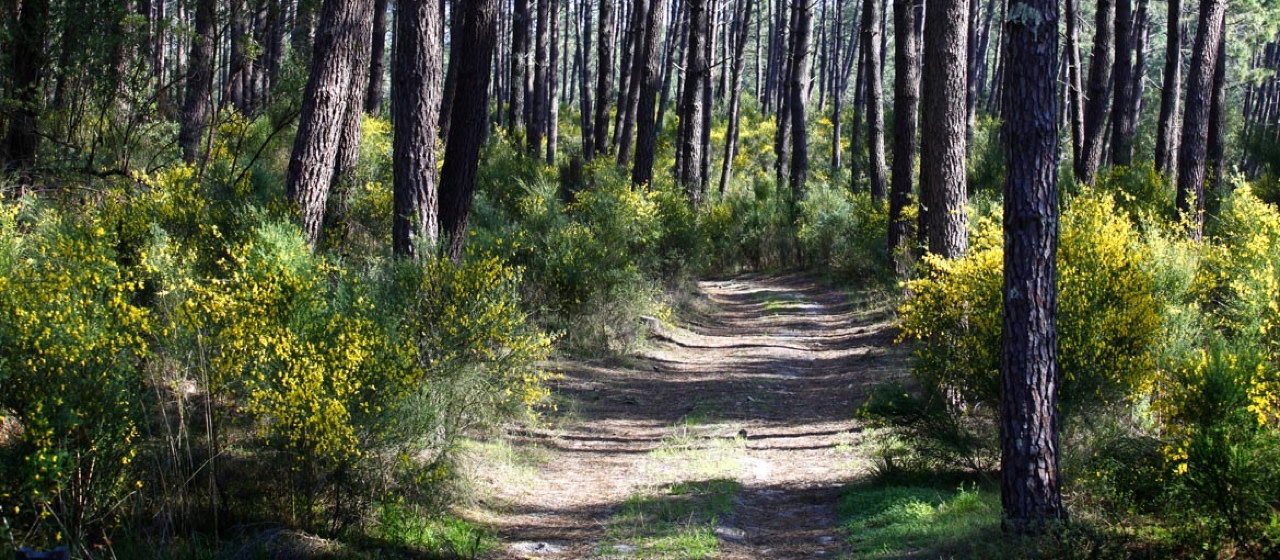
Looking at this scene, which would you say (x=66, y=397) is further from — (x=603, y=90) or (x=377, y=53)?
(x=603, y=90)

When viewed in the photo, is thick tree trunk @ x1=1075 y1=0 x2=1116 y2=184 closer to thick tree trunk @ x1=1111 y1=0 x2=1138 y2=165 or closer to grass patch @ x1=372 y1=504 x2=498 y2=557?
thick tree trunk @ x1=1111 y1=0 x2=1138 y2=165

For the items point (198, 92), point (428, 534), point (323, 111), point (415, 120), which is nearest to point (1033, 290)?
point (428, 534)

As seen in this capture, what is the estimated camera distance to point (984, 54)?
51.8 m

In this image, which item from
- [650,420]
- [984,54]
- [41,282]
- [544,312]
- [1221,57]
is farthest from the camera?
[984,54]

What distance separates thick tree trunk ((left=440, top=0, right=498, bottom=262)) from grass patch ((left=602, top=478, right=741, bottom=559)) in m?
3.73

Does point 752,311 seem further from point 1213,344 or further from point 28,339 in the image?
point 28,339

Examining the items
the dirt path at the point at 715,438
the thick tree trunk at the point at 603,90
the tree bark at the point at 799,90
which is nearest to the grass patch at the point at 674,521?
the dirt path at the point at 715,438

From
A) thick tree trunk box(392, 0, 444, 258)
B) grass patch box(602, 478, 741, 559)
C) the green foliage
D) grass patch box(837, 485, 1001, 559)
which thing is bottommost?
grass patch box(602, 478, 741, 559)

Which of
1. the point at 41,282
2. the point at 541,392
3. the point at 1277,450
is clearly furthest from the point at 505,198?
the point at 1277,450

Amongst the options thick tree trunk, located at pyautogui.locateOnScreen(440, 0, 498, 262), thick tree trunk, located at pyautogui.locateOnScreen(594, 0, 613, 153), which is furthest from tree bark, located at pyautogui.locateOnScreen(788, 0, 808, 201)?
thick tree trunk, located at pyautogui.locateOnScreen(440, 0, 498, 262)

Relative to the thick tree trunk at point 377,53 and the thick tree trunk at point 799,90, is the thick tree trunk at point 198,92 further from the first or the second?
the thick tree trunk at point 799,90

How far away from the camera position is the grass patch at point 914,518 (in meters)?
5.46

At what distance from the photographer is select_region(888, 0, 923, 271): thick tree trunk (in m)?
13.4

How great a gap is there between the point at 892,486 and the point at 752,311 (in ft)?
33.6
